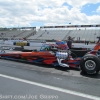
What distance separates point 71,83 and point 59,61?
2.46 m

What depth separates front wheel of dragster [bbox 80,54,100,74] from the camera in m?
6.46

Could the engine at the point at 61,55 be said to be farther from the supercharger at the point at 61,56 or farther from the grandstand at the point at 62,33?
the grandstand at the point at 62,33

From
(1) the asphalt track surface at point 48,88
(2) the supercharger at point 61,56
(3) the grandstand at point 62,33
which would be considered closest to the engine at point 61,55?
(2) the supercharger at point 61,56

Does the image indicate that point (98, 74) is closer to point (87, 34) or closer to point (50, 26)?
point (87, 34)

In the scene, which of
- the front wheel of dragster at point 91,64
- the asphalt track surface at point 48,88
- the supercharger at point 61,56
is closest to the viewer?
the asphalt track surface at point 48,88

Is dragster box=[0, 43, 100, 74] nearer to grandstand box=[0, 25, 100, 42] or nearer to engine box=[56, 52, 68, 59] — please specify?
engine box=[56, 52, 68, 59]

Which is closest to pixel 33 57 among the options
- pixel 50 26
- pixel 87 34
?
pixel 87 34

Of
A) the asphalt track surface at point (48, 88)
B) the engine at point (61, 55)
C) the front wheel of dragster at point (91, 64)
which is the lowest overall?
the asphalt track surface at point (48, 88)

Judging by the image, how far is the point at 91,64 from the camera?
6.60m

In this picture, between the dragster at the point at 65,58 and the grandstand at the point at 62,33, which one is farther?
the grandstand at the point at 62,33

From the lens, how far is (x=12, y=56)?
9500mm

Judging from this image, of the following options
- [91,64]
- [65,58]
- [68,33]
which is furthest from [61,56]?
[68,33]

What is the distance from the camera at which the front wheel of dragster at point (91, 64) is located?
6465 mm

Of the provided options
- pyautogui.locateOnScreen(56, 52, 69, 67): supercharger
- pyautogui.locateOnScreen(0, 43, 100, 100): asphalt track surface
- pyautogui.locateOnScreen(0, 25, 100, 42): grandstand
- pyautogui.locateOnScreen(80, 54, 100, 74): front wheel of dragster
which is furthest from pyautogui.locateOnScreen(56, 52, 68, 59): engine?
pyautogui.locateOnScreen(0, 25, 100, 42): grandstand
